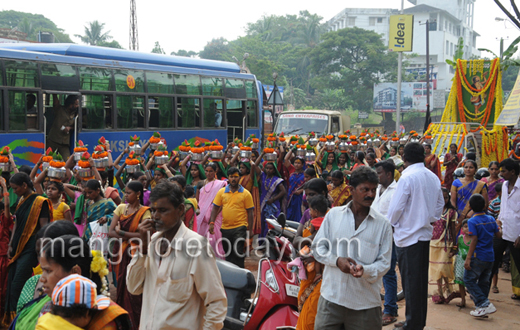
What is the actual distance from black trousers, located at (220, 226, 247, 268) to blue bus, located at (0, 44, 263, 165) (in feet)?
17.9

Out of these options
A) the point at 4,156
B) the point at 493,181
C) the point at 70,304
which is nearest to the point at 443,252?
the point at 493,181

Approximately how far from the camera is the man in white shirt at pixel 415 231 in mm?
4645

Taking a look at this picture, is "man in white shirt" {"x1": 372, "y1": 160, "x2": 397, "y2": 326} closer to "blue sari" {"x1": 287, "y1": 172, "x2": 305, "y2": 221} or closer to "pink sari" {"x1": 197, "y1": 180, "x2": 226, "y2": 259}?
"pink sari" {"x1": 197, "y1": 180, "x2": 226, "y2": 259}

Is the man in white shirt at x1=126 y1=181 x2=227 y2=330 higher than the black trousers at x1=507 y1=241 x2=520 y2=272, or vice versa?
the man in white shirt at x1=126 y1=181 x2=227 y2=330

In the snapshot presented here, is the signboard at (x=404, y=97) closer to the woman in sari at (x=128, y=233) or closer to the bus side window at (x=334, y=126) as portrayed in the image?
the bus side window at (x=334, y=126)

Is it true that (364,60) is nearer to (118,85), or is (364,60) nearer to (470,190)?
(118,85)

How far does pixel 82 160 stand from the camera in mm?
6762

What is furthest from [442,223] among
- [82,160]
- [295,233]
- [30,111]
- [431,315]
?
[30,111]

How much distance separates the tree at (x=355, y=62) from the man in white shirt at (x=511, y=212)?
4432 cm

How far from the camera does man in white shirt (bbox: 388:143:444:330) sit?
15.2 ft

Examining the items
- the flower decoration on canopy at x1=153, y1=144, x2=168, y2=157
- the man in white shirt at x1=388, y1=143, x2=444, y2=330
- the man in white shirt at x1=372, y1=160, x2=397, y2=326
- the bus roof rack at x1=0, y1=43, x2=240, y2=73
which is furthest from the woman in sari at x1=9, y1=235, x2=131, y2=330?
the bus roof rack at x1=0, y1=43, x2=240, y2=73

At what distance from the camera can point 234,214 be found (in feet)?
22.4

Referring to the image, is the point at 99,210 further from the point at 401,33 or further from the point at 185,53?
the point at 185,53

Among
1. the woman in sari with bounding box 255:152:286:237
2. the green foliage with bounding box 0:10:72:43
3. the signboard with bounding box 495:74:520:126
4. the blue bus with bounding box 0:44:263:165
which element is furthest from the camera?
the green foliage with bounding box 0:10:72:43
